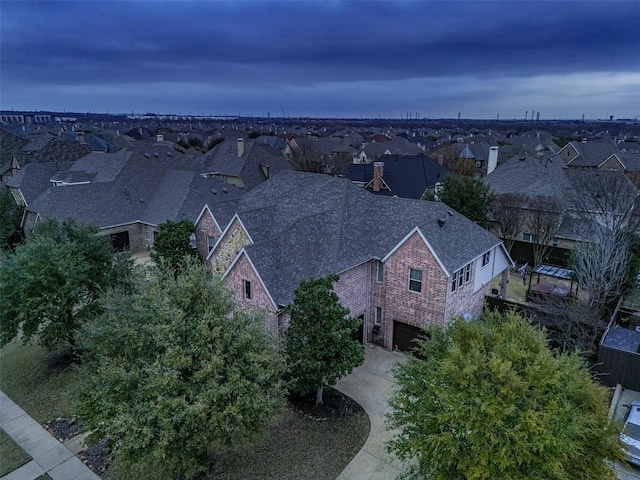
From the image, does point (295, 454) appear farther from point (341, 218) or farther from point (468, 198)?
point (468, 198)

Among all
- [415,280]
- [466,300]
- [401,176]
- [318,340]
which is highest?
[401,176]

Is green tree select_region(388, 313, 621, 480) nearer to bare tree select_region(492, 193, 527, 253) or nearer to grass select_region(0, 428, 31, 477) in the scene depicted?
grass select_region(0, 428, 31, 477)

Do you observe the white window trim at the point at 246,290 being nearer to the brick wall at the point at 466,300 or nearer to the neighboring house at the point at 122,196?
the brick wall at the point at 466,300

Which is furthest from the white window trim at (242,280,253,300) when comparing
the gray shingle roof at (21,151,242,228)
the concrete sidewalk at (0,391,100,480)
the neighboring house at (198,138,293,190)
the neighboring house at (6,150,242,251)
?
the neighboring house at (198,138,293,190)

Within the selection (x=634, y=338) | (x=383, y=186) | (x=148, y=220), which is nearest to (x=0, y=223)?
(x=148, y=220)

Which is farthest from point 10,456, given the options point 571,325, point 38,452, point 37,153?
point 37,153

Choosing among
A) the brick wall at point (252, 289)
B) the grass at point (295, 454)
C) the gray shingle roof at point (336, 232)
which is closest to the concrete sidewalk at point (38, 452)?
the grass at point (295, 454)

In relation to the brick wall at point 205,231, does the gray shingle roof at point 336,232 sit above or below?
above
